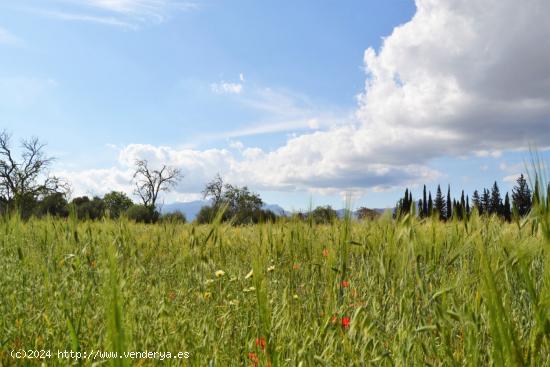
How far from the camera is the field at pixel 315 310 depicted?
3.59 ft

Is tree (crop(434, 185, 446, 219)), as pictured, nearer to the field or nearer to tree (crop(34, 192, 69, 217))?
the field

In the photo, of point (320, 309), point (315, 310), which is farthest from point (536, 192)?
point (320, 309)

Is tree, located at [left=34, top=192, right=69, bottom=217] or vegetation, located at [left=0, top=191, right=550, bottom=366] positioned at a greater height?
tree, located at [left=34, top=192, right=69, bottom=217]

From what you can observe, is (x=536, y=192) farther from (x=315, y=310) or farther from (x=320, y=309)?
(x=320, y=309)

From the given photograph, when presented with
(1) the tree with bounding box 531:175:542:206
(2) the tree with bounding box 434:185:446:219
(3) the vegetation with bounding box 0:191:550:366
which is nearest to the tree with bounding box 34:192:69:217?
(2) the tree with bounding box 434:185:446:219

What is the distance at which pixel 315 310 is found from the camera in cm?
220

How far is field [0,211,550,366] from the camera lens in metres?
1.10

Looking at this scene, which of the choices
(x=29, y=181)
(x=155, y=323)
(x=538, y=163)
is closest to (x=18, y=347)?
(x=155, y=323)

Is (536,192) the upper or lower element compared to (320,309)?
upper

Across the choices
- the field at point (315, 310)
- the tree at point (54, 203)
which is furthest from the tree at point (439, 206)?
the tree at point (54, 203)

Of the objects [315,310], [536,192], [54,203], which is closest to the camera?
[536,192]

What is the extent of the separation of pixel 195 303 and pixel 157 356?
76 centimetres

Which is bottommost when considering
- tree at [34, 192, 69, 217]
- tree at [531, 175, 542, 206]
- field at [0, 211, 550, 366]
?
field at [0, 211, 550, 366]

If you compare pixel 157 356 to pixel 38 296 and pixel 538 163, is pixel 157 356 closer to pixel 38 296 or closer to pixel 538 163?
pixel 38 296
